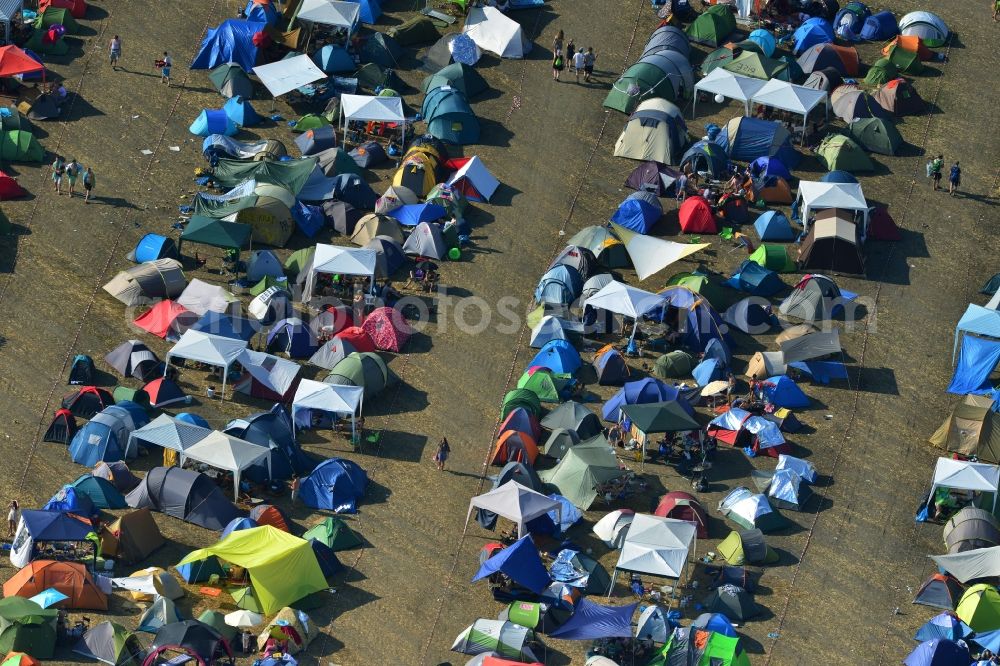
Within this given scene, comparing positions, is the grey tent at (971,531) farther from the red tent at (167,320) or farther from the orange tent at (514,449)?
the red tent at (167,320)

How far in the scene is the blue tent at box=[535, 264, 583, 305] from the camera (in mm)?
73625

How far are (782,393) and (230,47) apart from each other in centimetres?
2863

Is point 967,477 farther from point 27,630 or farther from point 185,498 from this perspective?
point 27,630

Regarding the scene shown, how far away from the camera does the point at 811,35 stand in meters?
87.4

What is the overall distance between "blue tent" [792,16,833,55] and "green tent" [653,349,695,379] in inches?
Result: 862

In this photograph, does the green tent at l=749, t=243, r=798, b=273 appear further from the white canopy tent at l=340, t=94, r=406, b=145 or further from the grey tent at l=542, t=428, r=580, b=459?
the white canopy tent at l=340, t=94, r=406, b=145

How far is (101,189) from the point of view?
257ft

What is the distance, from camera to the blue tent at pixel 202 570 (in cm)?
6028

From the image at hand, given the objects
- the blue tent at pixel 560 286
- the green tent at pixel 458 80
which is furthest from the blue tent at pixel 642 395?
the green tent at pixel 458 80

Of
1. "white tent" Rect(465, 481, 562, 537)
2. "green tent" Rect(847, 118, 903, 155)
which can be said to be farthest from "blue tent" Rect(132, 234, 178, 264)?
"green tent" Rect(847, 118, 903, 155)

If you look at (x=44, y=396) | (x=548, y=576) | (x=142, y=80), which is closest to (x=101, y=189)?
(x=142, y=80)

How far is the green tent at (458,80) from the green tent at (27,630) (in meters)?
33.1

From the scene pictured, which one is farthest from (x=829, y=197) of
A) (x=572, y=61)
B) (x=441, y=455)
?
(x=441, y=455)

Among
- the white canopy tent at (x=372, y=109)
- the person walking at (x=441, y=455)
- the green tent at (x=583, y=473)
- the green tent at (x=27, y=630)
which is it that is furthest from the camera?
the white canopy tent at (x=372, y=109)
